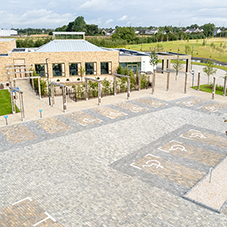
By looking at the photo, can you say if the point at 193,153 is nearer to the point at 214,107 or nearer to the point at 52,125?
the point at 52,125

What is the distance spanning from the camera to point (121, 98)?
2972 cm

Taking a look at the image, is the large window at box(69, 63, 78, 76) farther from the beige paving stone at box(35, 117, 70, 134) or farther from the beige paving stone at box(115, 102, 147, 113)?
the beige paving stone at box(35, 117, 70, 134)

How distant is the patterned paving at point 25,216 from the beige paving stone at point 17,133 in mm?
7629

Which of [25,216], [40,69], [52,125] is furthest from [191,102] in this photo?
[40,69]

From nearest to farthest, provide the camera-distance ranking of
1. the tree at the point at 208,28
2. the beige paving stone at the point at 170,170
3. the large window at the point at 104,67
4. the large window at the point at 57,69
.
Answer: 1. the beige paving stone at the point at 170,170
2. the large window at the point at 57,69
3. the large window at the point at 104,67
4. the tree at the point at 208,28

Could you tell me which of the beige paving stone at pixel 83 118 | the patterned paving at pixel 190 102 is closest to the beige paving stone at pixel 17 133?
the beige paving stone at pixel 83 118

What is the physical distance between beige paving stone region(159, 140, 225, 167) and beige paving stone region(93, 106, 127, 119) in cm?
736

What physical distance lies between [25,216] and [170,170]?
7.83m

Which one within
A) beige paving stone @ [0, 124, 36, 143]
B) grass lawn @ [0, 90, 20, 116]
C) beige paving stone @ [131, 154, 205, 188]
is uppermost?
grass lawn @ [0, 90, 20, 116]

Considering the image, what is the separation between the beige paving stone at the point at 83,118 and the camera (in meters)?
21.6

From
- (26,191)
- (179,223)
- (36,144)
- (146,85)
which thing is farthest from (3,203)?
(146,85)

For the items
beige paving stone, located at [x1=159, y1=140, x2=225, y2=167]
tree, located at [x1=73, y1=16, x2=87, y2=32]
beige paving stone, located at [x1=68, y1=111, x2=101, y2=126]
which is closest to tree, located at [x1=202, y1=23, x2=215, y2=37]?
tree, located at [x1=73, y1=16, x2=87, y2=32]

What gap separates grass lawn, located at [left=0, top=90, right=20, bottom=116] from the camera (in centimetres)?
2442

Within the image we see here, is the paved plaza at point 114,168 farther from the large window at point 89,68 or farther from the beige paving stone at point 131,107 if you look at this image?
the large window at point 89,68
